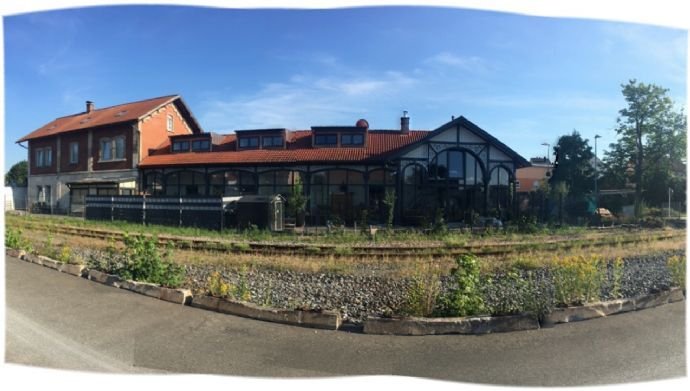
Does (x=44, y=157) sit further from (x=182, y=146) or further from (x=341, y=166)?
(x=341, y=166)

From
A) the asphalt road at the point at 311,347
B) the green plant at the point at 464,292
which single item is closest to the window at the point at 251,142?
the asphalt road at the point at 311,347

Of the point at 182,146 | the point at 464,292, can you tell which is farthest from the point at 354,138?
the point at 464,292

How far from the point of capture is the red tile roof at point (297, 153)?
9.57ft

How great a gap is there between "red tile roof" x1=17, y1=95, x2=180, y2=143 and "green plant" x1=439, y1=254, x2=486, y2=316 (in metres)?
3.16

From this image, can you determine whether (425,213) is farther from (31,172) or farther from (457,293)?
(31,172)

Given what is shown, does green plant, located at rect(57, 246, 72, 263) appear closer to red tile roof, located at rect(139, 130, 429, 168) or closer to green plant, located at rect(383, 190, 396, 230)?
red tile roof, located at rect(139, 130, 429, 168)

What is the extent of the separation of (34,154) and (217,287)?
6.77 feet

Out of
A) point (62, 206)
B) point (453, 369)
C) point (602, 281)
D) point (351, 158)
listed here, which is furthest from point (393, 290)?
point (62, 206)

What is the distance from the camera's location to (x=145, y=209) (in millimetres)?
3512

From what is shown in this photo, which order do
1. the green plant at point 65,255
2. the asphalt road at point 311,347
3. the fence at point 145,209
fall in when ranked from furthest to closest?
the green plant at point 65,255 < the fence at point 145,209 < the asphalt road at point 311,347

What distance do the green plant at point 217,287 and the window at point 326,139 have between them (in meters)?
1.80

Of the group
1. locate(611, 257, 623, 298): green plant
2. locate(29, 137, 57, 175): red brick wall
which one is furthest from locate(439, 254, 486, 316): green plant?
locate(29, 137, 57, 175): red brick wall

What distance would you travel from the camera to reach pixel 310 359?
2.60 metres

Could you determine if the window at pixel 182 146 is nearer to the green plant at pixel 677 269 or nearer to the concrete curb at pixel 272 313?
the concrete curb at pixel 272 313
